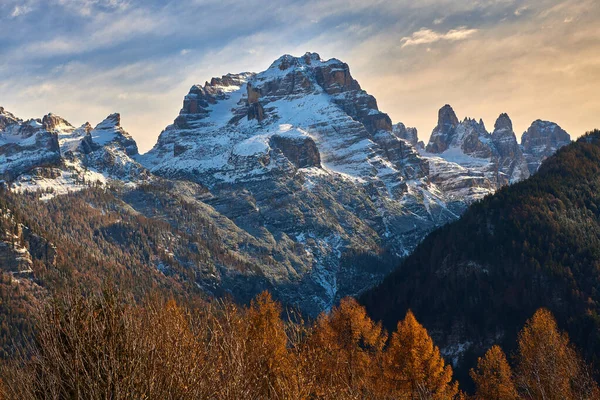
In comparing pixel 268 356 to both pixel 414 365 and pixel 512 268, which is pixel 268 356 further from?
pixel 512 268

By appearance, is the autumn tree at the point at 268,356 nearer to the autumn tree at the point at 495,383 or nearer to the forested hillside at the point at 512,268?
the autumn tree at the point at 495,383

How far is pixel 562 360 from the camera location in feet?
205

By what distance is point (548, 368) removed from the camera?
55750 mm

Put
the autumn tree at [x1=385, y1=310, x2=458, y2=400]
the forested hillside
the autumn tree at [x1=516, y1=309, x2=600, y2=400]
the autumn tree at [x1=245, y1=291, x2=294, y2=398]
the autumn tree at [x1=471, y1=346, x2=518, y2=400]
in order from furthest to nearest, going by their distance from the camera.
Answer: the forested hillside → the autumn tree at [x1=385, y1=310, x2=458, y2=400] → the autumn tree at [x1=471, y1=346, x2=518, y2=400] → the autumn tree at [x1=516, y1=309, x2=600, y2=400] → the autumn tree at [x1=245, y1=291, x2=294, y2=398]

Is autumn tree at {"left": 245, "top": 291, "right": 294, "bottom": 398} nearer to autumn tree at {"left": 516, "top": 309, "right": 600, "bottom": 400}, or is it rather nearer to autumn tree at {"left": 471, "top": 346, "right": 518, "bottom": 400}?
autumn tree at {"left": 516, "top": 309, "right": 600, "bottom": 400}

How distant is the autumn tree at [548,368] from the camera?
51.9m

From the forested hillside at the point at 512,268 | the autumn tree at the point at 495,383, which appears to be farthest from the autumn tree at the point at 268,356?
the forested hillside at the point at 512,268

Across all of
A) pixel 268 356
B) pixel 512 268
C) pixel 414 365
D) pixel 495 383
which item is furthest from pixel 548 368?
pixel 512 268

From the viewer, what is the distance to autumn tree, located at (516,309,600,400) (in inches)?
2045

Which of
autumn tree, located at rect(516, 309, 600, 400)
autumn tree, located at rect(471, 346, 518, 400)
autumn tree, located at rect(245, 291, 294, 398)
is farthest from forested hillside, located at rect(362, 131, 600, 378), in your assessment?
autumn tree, located at rect(245, 291, 294, 398)

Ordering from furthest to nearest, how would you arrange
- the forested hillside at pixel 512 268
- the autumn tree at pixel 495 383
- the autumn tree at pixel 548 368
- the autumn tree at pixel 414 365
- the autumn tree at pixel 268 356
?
the forested hillside at pixel 512 268, the autumn tree at pixel 414 365, the autumn tree at pixel 495 383, the autumn tree at pixel 548 368, the autumn tree at pixel 268 356

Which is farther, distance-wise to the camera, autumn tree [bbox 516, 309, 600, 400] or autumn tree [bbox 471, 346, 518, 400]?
autumn tree [bbox 471, 346, 518, 400]

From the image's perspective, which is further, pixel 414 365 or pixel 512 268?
pixel 512 268

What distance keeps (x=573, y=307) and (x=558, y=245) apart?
17.6 m
